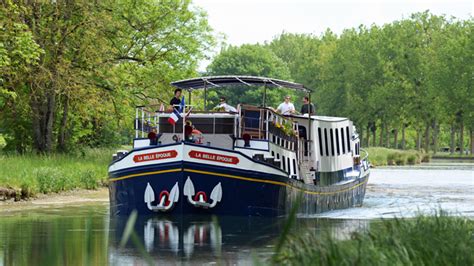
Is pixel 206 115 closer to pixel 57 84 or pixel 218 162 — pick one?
pixel 218 162

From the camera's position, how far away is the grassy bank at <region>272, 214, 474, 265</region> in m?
9.98

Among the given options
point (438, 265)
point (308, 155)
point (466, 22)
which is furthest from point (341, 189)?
point (466, 22)

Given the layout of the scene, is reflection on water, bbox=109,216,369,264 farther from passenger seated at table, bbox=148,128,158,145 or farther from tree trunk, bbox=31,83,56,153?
tree trunk, bbox=31,83,56,153

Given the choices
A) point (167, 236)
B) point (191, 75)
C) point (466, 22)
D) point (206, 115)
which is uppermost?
point (466, 22)

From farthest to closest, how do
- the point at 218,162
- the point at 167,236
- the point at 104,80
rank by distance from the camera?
the point at 104,80 < the point at 218,162 < the point at 167,236

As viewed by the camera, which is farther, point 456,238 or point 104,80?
point 104,80

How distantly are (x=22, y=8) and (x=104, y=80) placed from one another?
7154mm

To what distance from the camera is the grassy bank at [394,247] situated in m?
9.98

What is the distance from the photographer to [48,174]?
32.6 m

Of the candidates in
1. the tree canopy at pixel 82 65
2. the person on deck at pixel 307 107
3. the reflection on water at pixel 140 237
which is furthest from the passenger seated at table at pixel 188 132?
the tree canopy at pixel 82 65

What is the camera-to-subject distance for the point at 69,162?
37781 mm

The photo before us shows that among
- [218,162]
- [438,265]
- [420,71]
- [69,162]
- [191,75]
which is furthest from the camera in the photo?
[420,71]

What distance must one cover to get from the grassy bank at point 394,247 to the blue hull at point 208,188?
33.7ft

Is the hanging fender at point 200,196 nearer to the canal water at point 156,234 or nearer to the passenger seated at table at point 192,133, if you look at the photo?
the canal water at point 156,234
